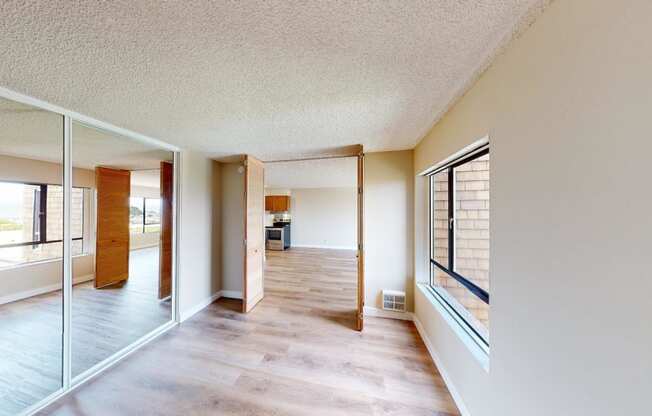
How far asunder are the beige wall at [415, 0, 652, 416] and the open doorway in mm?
1723

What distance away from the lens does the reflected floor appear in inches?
71.4

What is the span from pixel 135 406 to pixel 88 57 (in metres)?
2.31

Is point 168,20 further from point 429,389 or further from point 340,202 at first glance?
point 340,202

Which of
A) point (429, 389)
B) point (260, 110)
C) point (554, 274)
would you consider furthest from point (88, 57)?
point (429, 389)

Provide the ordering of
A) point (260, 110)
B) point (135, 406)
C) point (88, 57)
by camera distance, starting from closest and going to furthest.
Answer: point (88, 57) < point (135, 406) < point (260, 110)

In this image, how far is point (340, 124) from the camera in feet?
6.70

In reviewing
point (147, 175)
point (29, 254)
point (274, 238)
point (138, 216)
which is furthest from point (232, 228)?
point (138, 216)

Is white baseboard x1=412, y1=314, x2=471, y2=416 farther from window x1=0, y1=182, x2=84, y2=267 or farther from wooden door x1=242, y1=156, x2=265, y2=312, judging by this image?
window x1=0, y1=182, x2=84, y2=267

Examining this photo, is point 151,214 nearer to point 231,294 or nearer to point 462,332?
point 231,294

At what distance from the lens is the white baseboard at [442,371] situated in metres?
1.57

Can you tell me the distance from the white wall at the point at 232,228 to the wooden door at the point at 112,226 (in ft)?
7.23

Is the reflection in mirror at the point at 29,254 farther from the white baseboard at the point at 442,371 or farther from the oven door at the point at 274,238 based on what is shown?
the oven door at the point at 274,238

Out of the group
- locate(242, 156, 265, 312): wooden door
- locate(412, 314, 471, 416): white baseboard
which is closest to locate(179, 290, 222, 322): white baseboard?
locate(242, 156, 265, 312): wooden door

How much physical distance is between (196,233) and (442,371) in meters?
3.26
